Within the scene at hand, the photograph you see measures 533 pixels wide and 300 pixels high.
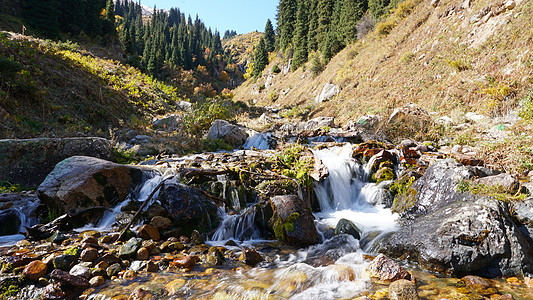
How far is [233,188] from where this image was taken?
5.66 metres

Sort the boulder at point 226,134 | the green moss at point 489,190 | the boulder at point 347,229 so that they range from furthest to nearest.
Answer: the boulder at point 226,134, the boulder at point 347,229, the green moss at point 489,190

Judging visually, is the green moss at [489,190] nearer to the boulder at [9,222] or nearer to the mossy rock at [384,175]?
the mossy rock at [384,175]

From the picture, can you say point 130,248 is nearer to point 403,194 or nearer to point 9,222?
point 9,222

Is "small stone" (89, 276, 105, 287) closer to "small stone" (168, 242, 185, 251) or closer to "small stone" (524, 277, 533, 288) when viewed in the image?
"small stone" (168, 242, 185, 251)

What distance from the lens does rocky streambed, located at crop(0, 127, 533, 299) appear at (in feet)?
9.90

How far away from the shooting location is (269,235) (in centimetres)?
477

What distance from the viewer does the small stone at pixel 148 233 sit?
13.6 feet

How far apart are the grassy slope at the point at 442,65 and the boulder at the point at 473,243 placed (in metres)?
6.60

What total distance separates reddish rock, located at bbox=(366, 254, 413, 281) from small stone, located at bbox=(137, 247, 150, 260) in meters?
3.23

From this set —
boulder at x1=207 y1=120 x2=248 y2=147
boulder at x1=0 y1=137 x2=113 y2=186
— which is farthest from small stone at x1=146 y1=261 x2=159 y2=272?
boulder at x1=207 y1=120 x2=248 y2=147

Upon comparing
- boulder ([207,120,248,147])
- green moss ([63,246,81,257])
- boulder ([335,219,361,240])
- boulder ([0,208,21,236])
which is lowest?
boulder ([335,219,361,240])

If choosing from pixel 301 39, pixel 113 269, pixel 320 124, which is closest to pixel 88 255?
pixel 113 269

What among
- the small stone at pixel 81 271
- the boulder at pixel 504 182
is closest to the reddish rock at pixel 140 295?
the small stone at pixel 81 271

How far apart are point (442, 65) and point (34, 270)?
53.1 ft
